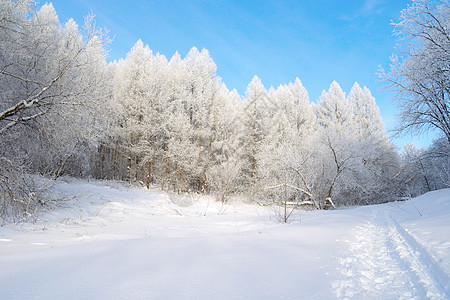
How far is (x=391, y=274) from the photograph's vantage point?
2295 millimetres

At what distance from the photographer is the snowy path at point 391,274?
6.08ft

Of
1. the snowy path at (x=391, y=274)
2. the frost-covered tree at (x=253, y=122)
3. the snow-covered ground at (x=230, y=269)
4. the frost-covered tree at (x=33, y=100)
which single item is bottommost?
the snowy path at (x=391, y=274)

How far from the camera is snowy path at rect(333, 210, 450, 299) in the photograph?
1.85 m

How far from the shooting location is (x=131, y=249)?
2.63 metres

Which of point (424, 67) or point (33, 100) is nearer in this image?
point (33, 100)

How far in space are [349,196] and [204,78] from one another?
1604cm

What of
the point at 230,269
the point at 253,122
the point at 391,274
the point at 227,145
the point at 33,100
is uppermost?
the point at 253,122

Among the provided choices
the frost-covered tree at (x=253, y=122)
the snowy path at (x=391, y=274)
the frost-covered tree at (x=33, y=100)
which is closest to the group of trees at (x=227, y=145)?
the frost-covered tree at (x=253, y=122)

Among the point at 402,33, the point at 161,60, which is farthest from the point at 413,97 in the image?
the point at 161,60

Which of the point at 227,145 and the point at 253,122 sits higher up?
the point at 253,122

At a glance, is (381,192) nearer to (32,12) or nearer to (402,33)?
(402,33)

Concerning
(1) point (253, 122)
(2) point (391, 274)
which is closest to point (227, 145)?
(1) point (253, 122)

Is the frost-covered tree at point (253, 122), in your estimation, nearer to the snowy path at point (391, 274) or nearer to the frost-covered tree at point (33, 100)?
the frost-covered tree at point (33, 100)

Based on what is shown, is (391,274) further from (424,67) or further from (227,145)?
(227,145)
